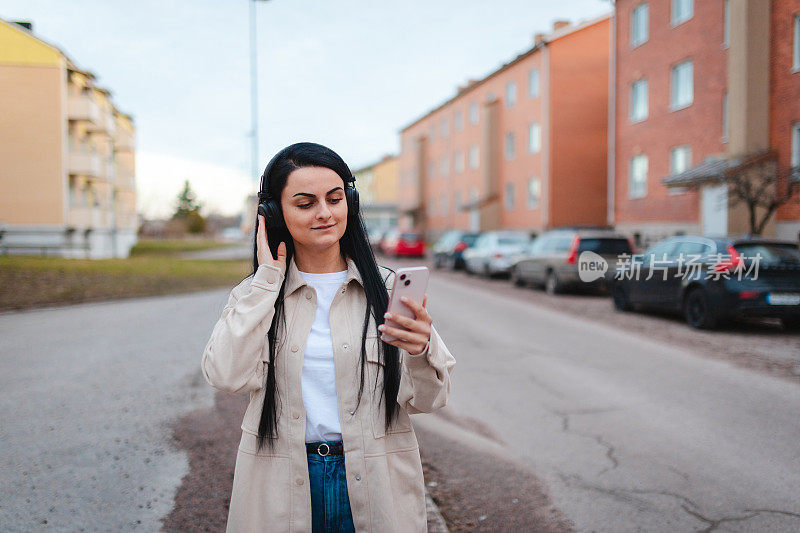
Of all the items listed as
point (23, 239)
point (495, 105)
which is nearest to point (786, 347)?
point (23, 239)

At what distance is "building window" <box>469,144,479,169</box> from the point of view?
48.4 meters

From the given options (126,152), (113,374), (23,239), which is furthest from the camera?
(126,152)

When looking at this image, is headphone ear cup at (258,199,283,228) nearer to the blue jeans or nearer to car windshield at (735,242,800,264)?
the blue jeans

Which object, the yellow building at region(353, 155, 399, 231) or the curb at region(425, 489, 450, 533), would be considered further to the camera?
the yellow building at region(353, 155, 399, 231)

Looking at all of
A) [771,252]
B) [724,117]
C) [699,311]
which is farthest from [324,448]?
[724,117]

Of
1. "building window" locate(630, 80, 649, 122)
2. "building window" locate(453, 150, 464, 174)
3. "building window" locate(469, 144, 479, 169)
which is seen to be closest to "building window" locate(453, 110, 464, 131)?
"building window" locate(453, 150, 464, 174)

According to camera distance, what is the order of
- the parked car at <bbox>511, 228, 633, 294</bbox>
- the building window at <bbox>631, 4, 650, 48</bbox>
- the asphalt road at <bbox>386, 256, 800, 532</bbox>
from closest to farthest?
1. the asphalt road at <bbox>386, 256, 800, 532</bbox>
2. the parked car at <bbox>511, 228, 633, 294</bbox>
3. the building window at <bbox>631, 4, 650, 48</bbox>

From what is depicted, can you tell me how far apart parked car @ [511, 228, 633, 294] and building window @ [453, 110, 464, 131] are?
1266 inches

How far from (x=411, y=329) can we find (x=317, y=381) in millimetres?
398

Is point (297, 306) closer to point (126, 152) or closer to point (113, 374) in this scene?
point (113, 374)

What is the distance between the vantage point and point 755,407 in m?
6.07

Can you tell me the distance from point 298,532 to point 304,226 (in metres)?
0.92

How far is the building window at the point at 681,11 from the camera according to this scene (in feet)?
71.7

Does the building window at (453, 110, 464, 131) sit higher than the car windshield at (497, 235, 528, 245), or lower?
higher
